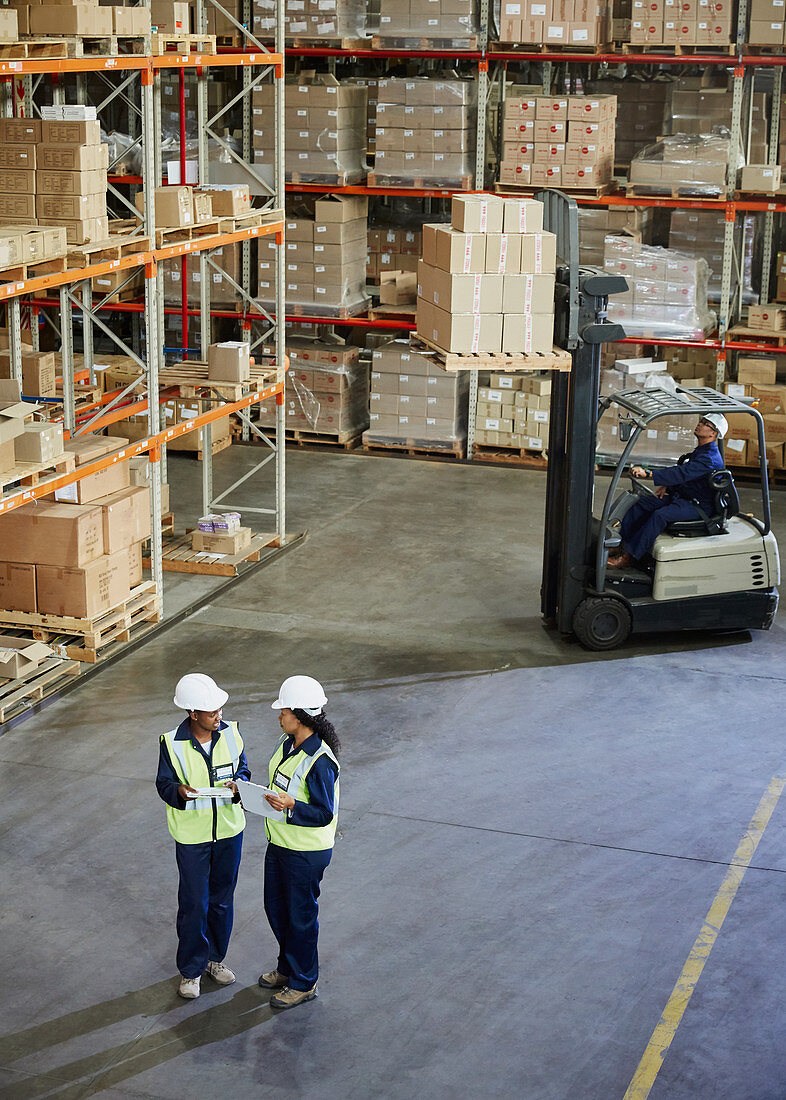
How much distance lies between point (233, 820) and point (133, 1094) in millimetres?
1113

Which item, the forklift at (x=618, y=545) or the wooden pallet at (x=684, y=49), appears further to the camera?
the wooden pallet at (x=684, y=49)

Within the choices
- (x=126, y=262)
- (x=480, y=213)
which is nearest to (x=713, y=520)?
(x=480, y=213)

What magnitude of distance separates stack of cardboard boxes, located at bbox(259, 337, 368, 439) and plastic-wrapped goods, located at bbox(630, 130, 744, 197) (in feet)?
11.9

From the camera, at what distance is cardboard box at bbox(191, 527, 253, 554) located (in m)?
12.0

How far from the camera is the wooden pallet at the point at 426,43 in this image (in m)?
14.8

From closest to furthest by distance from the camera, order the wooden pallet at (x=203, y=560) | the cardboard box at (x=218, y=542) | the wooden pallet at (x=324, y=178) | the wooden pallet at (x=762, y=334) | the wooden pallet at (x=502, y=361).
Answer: the wooden pallet at (x=502, y=361) → the wooden pallet at (x=203, y=560) → the cardboard box at (x=218, y=542) → the wooden pallet at (x=762, y=334) → the wooden pallet at (x=324, y=178)

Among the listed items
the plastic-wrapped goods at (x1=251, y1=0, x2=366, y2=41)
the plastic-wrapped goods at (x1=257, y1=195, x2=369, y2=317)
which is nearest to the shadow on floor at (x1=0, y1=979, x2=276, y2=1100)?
the plastic-wrapped goods at (x1=257, y1=195, x2=369, y2=317)

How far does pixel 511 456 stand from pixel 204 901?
10092mm

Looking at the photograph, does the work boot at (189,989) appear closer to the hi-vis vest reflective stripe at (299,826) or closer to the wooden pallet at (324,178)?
the hi-vis vest reflective stripe at (299,826)

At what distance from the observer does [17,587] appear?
31.6 ft

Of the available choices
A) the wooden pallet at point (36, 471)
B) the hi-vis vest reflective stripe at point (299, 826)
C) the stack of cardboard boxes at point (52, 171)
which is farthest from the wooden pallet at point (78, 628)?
the hi-vis vest reflective stripe at point (299, 826)

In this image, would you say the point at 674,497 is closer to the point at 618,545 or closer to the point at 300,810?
the point at 618,545

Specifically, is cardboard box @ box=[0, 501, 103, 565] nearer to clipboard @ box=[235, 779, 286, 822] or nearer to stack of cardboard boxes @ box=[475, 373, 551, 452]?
clipboard @ box=[235, 779, 286, 822]

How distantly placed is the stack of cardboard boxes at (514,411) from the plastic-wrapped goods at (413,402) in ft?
1.02
